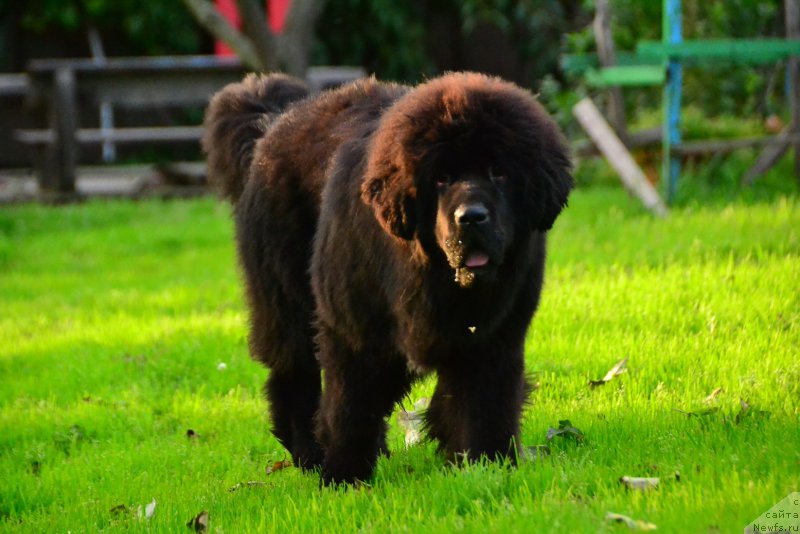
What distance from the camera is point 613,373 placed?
5.90 metres

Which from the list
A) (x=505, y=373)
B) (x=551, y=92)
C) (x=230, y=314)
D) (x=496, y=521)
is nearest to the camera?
(x=496, y=521)

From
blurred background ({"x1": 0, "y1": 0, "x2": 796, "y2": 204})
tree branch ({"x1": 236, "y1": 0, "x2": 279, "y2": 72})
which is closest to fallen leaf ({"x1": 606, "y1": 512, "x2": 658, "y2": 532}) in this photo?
tree branch ({"x1": 236, "y1": 0, "x2": 279, "y2": 72})

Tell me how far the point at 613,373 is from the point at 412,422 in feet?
3.48

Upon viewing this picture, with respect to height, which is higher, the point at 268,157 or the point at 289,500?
the point at 268,157

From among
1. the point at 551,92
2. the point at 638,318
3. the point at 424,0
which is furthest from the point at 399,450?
the point at 424,0

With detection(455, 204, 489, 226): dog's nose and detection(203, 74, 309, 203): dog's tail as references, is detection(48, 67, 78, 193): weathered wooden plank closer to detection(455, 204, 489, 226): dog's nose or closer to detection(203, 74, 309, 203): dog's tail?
detection(203, 74, 309, 203): dog's tail

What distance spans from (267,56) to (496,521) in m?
10.1

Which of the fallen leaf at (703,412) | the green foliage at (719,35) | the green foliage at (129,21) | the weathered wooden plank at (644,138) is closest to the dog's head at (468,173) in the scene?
the fallen leaf at (703,412)

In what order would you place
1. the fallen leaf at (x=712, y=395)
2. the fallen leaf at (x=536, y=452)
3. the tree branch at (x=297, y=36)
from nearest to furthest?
1. the fallen leaf at (x=536, y=452)
2. the fallen leaf at (x=712, y=395)
3. the tree branch at (x=297, y=36)

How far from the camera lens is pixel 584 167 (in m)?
13.5

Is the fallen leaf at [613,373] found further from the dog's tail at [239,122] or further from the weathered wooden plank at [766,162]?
the weathered wooden plank at [766,162]

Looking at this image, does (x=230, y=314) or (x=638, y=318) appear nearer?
(x=638, y=318)

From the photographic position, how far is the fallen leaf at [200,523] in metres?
4.50

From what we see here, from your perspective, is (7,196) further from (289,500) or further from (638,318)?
(289,500)
